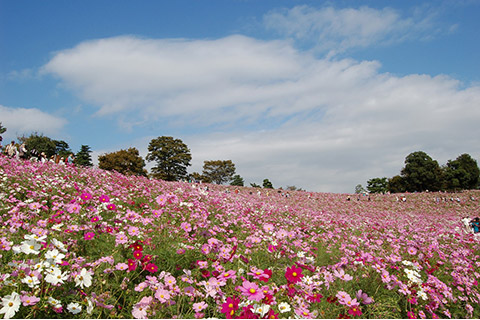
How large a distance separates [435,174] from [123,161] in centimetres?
5855

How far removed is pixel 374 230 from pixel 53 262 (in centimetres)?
956

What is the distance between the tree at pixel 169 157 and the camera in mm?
50875

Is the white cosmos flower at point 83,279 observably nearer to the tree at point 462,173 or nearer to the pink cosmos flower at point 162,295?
the pink cosmos flower at point 162,295

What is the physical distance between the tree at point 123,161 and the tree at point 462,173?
196 feet

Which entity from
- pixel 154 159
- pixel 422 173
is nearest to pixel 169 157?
pixel 154 159

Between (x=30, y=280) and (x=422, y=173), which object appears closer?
(x=30, y=280)

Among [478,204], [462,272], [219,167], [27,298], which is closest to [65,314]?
[27,298]

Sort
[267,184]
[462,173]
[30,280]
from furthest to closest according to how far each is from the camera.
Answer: [267,184]
[462,173]
[30,280]

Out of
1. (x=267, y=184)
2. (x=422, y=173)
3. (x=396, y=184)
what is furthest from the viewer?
(x=267, y=184)

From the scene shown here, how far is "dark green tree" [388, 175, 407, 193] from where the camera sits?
5774 centimetres

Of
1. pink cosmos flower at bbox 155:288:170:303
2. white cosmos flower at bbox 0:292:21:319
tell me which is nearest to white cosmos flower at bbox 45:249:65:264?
white cosmos flower at bbox 0:292:21:319

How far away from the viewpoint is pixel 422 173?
172ft

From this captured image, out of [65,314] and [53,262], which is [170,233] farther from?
[53,262]

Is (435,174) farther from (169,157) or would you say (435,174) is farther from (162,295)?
(162,295)
